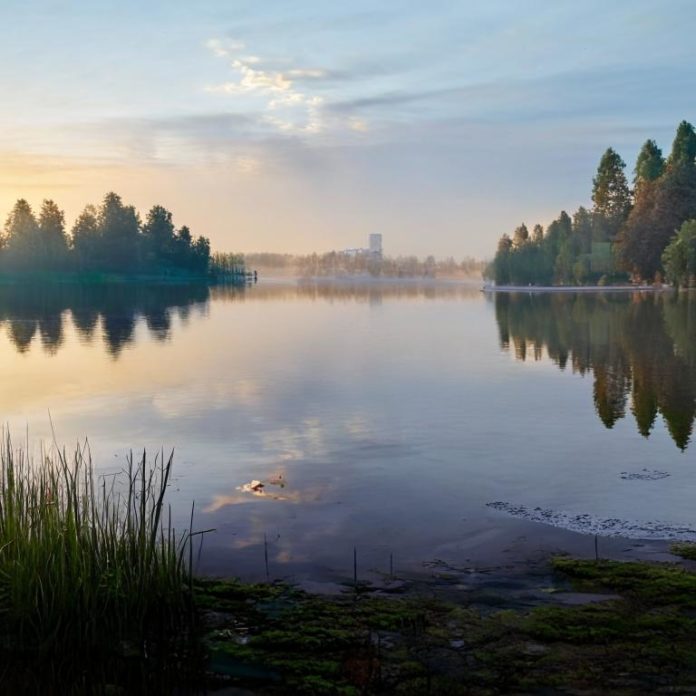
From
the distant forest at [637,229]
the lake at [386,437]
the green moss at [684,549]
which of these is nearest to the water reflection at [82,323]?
the lake at [386,437]

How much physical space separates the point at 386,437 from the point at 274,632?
1217 centimetres

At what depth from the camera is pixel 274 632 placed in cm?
1005

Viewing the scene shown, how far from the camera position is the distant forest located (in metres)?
139

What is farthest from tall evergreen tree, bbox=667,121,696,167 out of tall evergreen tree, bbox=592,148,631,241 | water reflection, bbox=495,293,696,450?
water reflection, bbox=495,293,696,450

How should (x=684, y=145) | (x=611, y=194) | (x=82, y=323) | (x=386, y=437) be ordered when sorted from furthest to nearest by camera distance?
(x=611, y=194), (x=684, y=145), (x=82, y=323), (x=386, y=437)

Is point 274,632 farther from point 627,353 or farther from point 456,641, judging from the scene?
point 627,353

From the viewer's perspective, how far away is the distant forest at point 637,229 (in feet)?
454

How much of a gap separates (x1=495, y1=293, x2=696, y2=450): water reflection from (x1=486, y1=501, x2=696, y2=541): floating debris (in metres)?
6.84

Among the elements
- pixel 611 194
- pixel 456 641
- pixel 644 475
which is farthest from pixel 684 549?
pixel 611 194

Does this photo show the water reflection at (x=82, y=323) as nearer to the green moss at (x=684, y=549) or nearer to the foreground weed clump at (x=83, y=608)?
the green moss at (x=684, y=549)

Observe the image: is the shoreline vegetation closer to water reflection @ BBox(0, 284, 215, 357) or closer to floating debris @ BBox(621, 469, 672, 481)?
floating debris @ BBox(621, 469, 672, 481)

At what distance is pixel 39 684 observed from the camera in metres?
9.26

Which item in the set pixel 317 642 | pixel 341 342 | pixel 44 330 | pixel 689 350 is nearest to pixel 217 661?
pixel 317 642

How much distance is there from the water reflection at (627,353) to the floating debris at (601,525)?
269 inches
